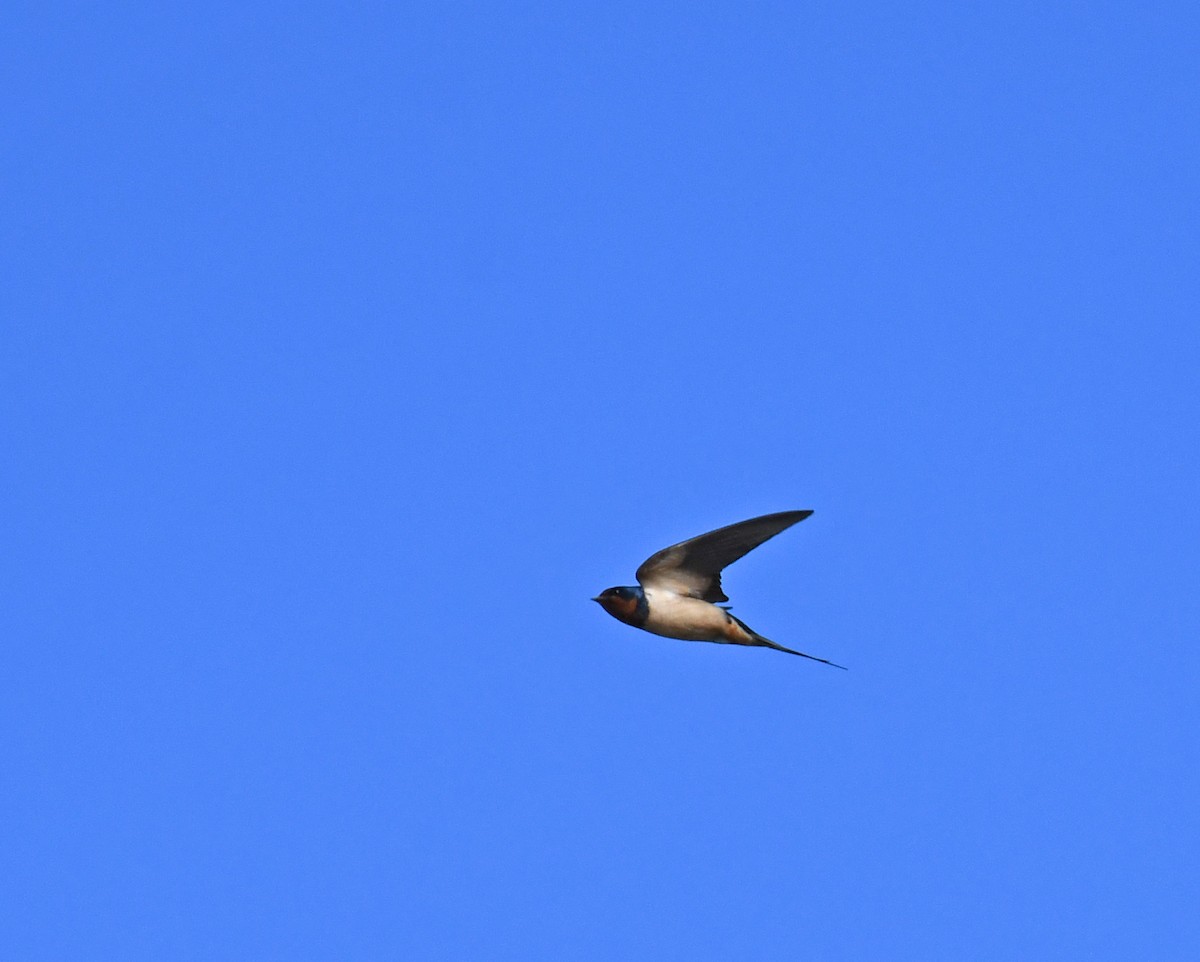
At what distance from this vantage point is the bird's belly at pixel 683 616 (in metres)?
9.57

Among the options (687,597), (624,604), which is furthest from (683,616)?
(624,604)

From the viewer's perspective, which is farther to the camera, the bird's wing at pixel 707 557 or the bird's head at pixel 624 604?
the bird's head at pixel 624 604

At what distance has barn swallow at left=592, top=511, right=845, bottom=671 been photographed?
941 centimetres

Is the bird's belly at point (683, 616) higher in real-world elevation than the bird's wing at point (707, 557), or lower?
lower

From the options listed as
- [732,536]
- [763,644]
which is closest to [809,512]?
[732,536]

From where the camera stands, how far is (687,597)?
966 cm

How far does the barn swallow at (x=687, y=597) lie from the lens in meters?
9.41

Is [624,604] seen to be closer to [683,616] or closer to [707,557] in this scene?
[683,616]

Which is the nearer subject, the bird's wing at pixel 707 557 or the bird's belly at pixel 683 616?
the bird's wing at pixel 707 557

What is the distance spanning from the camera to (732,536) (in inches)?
365

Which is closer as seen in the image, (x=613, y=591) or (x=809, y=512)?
(x=809, y=512)

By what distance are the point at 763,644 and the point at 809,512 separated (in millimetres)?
1210

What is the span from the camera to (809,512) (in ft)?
29.2

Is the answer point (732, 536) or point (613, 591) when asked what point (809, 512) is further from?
point (613, 591)
